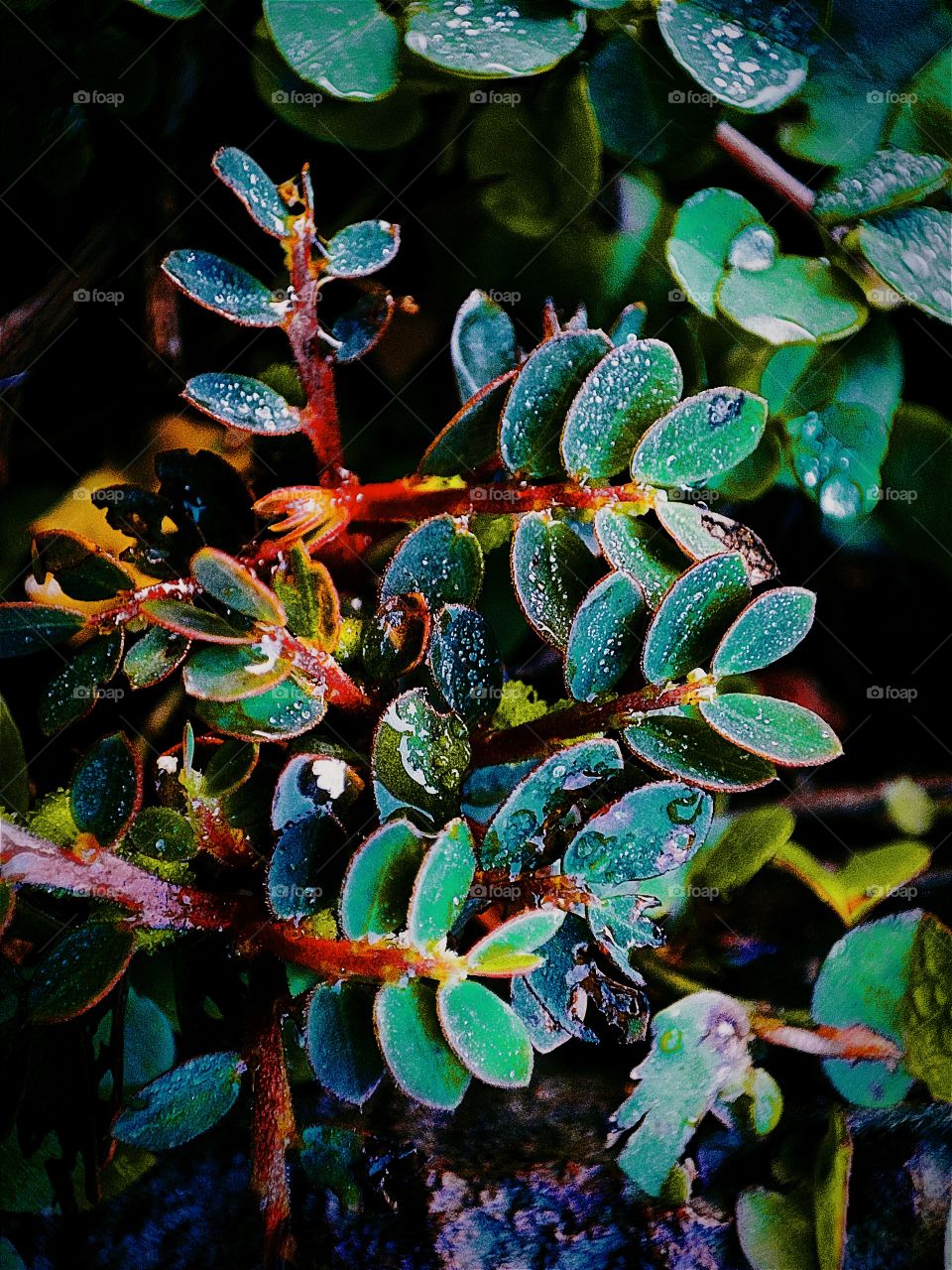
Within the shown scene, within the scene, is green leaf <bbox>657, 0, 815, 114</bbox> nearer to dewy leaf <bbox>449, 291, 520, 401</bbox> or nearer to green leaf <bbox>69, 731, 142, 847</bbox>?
dewy leaf <bbox>449, 291, 520, 401</bbox>

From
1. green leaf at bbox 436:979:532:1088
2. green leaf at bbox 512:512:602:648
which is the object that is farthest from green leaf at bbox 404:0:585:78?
green leaf at bbox 436:979:532:1088

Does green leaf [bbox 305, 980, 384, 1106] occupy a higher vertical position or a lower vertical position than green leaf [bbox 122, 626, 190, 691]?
lower

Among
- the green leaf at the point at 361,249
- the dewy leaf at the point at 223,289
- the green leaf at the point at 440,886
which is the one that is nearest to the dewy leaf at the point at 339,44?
the green leaf at the point at 361,249

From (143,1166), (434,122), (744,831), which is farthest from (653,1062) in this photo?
(434,122)

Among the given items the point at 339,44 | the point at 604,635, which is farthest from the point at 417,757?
the point at 339,44

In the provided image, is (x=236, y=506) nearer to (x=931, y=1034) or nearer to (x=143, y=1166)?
(x=143, y=1166)

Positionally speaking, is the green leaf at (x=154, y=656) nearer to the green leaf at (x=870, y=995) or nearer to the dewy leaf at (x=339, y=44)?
the dewy leaf at (x=339, y=44)
